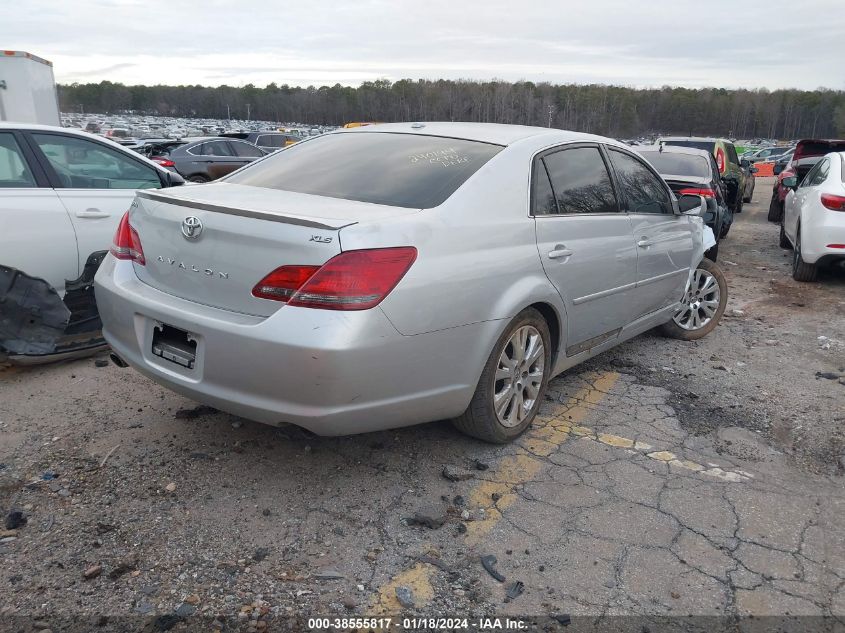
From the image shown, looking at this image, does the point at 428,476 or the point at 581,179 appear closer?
the point at 428,476

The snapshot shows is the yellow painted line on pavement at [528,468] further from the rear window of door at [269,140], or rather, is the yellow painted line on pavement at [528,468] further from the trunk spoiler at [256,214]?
the rear window of door at [269,140]

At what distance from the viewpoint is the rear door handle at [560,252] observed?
11.5 ft

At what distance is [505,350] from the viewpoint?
3.39 metres

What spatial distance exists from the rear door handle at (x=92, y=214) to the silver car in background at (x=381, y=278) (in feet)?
5.41

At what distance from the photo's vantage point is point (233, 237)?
109 inches

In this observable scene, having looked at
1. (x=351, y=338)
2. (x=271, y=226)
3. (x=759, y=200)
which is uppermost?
(x=271, y=226)

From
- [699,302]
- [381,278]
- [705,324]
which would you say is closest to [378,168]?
[381,278]

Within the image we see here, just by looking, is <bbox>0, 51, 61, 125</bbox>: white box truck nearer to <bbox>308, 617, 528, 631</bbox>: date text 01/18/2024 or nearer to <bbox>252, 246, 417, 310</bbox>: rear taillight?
<bbox>252, 246, 417, 310</bbox>: rear taillight

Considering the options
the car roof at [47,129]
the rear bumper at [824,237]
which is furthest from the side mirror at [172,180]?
the rear bumper at [824,237]

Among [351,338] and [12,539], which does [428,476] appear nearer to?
[351,338]

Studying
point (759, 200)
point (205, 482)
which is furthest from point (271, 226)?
point (759, 200)

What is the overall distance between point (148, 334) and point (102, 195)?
98.5 inches

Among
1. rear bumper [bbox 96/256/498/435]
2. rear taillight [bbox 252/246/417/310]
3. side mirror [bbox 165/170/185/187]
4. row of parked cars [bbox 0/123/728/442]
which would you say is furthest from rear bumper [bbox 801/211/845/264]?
side mirror [bbox 165/170/185/187]

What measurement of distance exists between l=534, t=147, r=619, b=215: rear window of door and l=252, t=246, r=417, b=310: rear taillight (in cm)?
116
